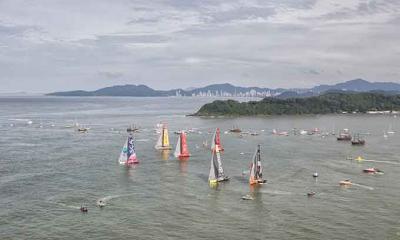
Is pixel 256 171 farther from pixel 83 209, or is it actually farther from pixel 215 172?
pixel 83 209

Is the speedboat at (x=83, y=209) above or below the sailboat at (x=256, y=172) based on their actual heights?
below

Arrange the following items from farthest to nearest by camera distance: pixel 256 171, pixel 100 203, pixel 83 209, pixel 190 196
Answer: pixel 256 171 → pixel 190 196 → pixel 100 203 → pixel 83 209

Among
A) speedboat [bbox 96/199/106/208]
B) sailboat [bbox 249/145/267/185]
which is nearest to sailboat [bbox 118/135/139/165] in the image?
sailboat [bbox 249/145/267/185]

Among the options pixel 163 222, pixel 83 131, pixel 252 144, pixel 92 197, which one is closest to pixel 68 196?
pixel 92 197

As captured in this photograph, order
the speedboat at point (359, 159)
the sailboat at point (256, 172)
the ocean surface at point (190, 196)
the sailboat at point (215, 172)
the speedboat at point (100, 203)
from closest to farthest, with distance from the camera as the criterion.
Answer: the ocean surface at point (190, 196)
the speedboat at point (100, 203)
the sailboat at point (256, 172)
the sailboat at point (215, 172)
the speedboat at point (359, 159)

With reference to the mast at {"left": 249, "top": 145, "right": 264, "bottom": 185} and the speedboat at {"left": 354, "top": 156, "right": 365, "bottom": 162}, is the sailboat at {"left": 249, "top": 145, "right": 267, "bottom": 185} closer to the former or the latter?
the mast at {"left": 249, "top": 145, "right": 264, "bottom": 185}

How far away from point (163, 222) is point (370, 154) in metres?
77.3

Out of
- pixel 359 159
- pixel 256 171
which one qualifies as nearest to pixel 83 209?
pixel 256 171

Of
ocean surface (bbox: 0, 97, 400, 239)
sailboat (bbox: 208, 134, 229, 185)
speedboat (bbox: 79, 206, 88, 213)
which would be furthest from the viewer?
sailboat (bbox: 208, 134, 229, 185)

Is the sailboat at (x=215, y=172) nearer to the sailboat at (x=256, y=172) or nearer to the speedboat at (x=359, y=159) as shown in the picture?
the sailboat at (x=256, y=172)

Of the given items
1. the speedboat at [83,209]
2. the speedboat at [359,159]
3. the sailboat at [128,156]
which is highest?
the sailboat at [128,156]

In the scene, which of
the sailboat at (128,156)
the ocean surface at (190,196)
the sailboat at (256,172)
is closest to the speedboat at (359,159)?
the ocean surface at (190,196)

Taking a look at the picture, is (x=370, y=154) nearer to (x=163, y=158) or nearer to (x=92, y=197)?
(x=163, y=158)

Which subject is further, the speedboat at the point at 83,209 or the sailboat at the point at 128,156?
the sailboat at the point at 128,156
